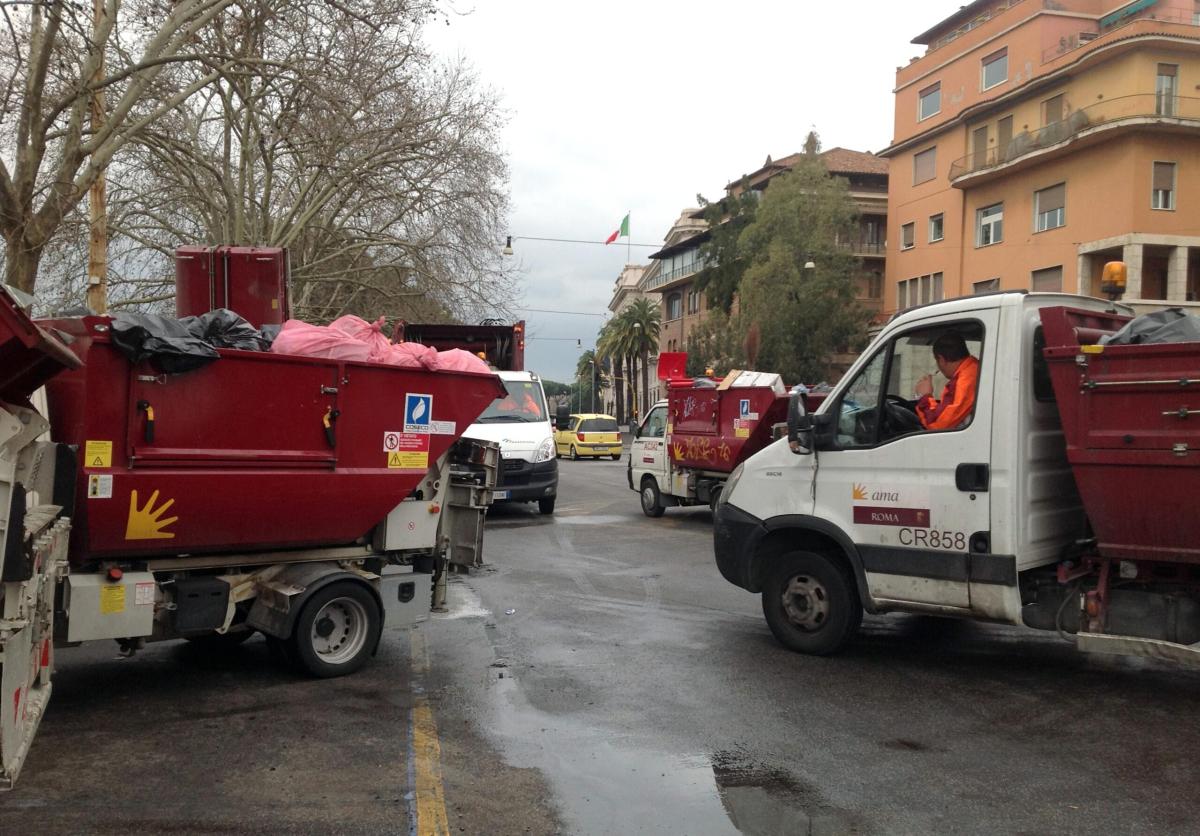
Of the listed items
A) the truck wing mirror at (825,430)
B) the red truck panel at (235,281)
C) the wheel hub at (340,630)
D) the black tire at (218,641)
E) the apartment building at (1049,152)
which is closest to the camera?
the wheel hub at (340,630)

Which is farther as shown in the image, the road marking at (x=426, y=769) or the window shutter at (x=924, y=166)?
the window shutter at (x=924, y=166)

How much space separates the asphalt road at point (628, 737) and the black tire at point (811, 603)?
0.14 metres

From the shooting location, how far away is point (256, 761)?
16.0ft

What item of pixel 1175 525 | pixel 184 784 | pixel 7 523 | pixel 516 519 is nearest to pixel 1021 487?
pixel 1175 525

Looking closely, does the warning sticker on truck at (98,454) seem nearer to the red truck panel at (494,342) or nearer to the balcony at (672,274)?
the red truck panel at (494,342)

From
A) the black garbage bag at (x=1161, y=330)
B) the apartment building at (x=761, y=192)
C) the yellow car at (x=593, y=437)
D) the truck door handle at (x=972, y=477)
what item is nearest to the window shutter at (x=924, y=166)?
the apartment building at (x=761, y=192)

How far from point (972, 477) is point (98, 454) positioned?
5.04 metres

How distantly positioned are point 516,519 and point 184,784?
38.8 feet

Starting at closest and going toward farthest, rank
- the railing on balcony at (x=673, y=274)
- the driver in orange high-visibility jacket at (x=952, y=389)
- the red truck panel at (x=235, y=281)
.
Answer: the driver in orange high-visibility jacket at (x=952, y=389)
the red truck panel at (x=235, y=281)
the railing on balcony at (x=673, y=274)

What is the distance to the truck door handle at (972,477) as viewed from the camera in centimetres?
607

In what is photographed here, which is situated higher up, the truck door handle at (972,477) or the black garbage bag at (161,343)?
the black garbage bag at (161,343)

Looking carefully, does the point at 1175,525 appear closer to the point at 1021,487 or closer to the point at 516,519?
the point at 1021,487

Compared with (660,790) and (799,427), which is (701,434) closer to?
(799,427)

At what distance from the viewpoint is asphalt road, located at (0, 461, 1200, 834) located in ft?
14.1
